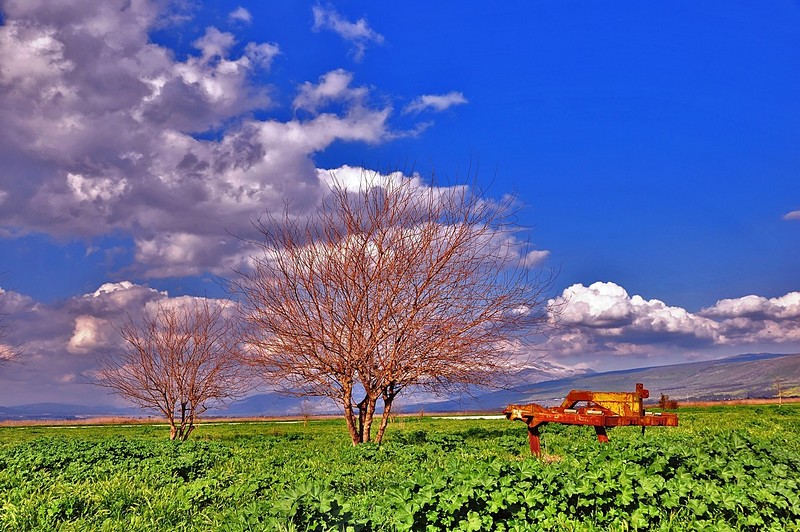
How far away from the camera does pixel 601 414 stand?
10.5 metres

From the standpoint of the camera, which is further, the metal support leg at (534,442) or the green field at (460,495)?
the metal support leg at (534,442)

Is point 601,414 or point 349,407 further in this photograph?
point 349,407

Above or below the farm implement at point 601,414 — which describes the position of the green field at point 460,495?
below

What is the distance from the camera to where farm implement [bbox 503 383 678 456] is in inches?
412

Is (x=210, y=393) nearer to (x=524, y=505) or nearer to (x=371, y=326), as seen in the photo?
(x=371, y=326)

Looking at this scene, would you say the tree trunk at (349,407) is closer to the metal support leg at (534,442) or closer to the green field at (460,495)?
the green field at (460,495)

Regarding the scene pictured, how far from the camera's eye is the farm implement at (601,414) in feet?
34.3

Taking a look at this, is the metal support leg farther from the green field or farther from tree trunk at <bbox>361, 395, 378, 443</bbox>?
tree trunk at <bbox>361, 395, 378, 443</bbox>

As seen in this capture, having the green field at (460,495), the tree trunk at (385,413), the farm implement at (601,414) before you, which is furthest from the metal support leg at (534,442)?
the tree trunk at (385,413)

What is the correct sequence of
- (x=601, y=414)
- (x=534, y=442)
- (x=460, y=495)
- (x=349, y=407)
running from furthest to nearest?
(x=349, y=407) → (x=534, y=442) → (x=601, y=414) → (x=460, y=495)

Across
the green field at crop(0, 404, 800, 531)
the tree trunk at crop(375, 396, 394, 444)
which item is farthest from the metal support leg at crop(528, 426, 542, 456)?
the tree trunk at crop(375, 396, 394, 444)

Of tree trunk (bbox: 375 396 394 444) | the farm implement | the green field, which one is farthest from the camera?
tree trunk (bbox: 375 396 394 444)

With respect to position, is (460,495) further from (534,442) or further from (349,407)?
(349,407)

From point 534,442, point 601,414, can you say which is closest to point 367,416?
point 534,442
